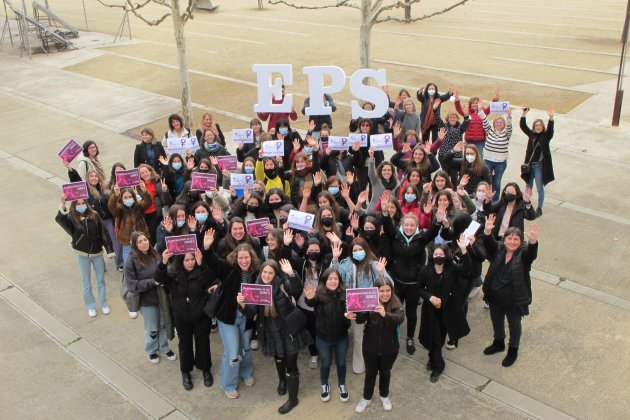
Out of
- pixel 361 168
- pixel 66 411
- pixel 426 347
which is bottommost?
pixel 66 411

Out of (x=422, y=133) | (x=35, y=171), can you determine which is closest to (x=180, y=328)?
(x=422, y=133)

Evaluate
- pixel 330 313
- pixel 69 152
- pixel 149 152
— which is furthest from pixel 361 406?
pixel 69 152

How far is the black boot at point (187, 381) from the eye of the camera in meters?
6.50

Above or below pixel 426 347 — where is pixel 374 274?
above

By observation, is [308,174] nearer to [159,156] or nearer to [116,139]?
[159,156]

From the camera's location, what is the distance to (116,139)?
47.9 ft

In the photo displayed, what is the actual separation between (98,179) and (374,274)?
175 inches

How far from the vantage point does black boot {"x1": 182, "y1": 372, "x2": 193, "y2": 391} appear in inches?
256

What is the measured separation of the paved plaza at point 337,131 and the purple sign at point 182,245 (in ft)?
5.19

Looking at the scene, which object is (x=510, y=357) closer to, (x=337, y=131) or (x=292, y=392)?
(x=292, y=392)

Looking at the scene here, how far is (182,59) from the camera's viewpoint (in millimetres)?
14422

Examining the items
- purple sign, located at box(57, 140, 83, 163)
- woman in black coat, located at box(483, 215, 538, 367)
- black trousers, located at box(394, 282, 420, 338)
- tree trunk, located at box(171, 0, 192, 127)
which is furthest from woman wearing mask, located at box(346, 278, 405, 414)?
tree trunk, located at box(171, 0, 192, 127)

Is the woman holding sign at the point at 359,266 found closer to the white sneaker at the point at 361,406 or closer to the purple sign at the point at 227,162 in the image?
the white sneaker at the point at 361,406

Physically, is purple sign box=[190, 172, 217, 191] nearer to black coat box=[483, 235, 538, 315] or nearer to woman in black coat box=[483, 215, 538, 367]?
woman in black coat box=[483, 215, 538, 367]
